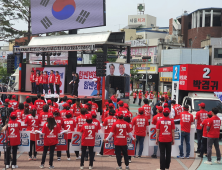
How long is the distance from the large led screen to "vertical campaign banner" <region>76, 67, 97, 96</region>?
3.67 m

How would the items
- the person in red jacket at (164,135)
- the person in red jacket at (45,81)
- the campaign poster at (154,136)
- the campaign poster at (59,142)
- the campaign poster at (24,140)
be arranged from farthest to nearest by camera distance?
the person in red jacket at (45,81), the campaign poster at (154,136), the campaign poster at (59,142), the campaign poster at (24,140), the person in red jacket at (164,135)

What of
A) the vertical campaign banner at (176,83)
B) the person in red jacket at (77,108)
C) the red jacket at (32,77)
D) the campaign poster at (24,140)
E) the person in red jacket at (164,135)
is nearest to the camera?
the person in red jacket at (164,135)

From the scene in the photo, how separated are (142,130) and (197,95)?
21.2 feet

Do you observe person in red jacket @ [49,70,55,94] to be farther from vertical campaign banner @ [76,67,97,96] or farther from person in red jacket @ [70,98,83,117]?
person in red jacket @ [70,98,83,117]

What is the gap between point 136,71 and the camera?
6488 cm

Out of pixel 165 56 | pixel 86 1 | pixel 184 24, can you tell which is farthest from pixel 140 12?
pixel 86 1

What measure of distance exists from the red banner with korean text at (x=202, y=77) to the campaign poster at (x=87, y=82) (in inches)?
389

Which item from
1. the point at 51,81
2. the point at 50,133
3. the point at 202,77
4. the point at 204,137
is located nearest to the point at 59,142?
the point at 50,133

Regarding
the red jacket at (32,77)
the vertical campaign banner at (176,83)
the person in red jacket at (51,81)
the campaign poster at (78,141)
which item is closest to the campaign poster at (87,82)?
the person in red jacket at (51,81)

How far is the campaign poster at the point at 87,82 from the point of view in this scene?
81.3 ft

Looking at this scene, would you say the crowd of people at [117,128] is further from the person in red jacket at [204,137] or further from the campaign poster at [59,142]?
the campaign poster at [59,142]

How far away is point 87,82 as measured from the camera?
83.0 feet

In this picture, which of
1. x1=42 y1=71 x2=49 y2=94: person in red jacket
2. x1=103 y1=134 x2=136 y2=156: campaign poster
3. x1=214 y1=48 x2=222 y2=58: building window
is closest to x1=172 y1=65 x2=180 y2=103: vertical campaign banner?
x1=103 y1=134 x2=136 y2=156: campaign poster

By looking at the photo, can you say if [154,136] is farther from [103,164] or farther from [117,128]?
[117,128]
